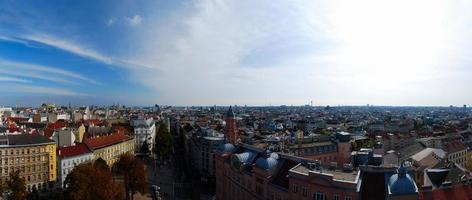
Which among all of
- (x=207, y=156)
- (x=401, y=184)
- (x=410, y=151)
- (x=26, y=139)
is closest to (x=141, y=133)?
(x=207, y=156)

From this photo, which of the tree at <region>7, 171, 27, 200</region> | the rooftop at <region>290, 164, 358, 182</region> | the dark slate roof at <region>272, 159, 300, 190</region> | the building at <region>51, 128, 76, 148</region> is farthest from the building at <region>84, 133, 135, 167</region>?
the rooftop at <region>290, 164, 358, 182</region>

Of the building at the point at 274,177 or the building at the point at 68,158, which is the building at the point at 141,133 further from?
the building at the point at 274,177

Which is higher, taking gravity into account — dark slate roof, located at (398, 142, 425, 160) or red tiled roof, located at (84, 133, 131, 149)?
red tiled roof, located at (84, 133, 131, 149)

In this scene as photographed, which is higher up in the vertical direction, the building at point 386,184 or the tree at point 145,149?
the building at point 386,184

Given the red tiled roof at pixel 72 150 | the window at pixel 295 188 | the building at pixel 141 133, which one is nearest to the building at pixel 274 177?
the window at pixel 295 188

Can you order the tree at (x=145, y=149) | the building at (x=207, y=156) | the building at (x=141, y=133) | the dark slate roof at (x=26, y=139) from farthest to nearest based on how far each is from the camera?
the building at (x=141, y=133) < the tree at (x=145, y=149) < the building at (x=207, y=156) < the dark slate roof at (x=26, y=139)

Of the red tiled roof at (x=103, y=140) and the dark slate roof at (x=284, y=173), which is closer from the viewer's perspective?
the dark slate roof at (x=284, y=173)

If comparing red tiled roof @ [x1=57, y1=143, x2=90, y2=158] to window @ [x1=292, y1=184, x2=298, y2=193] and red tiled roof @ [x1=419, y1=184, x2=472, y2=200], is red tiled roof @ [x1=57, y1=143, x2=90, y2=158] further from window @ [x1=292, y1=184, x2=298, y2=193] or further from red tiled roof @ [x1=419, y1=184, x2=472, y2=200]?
red tiled roof @ [x1=419, y1=184, x2=472, y2=200]

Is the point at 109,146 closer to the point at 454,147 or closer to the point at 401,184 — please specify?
the point at 401,184
